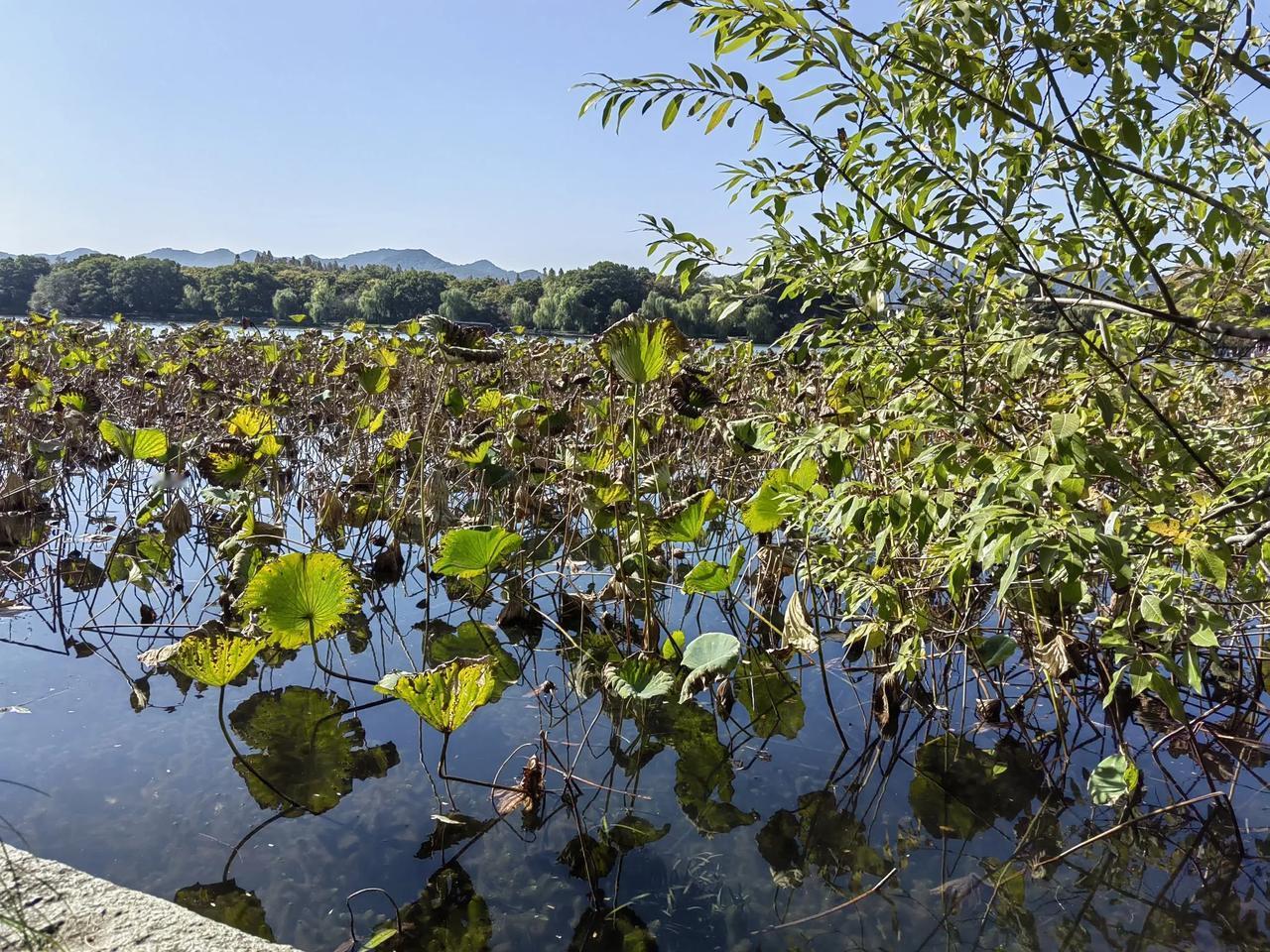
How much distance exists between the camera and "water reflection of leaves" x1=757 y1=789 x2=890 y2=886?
180cm

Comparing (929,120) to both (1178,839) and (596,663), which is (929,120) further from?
(596,663)

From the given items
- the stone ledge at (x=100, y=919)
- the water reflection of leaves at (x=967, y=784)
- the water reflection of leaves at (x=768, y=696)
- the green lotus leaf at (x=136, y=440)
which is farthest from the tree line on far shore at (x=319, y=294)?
the stone ledge at (x=100, y=919)

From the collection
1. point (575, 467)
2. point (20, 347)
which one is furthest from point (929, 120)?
point (20, 347)

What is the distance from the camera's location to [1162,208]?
163 centimetres

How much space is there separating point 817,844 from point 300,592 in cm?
132

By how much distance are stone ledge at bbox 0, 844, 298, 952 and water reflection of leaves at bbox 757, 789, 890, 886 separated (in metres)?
0.99

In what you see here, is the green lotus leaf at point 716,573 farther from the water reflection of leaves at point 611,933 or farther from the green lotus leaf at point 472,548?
the water reflection of leaves at point 611,933

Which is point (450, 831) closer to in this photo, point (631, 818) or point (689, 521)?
point (631, 818)

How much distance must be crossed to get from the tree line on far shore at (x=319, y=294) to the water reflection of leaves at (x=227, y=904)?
8.43 metres

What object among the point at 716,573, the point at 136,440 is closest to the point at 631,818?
the point at 716,573

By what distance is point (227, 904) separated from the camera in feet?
5.32

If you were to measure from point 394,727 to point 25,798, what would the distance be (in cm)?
84

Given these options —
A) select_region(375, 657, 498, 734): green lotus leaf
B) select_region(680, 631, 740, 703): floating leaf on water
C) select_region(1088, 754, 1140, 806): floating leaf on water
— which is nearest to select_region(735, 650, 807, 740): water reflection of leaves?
select_region(680, 631, 740, 703): floating leaf on water

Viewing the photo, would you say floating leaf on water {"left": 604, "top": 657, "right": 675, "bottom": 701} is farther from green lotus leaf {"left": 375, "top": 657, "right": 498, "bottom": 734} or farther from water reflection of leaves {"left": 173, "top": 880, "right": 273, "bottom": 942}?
water reflection of leaves {"left": 173, "top": 880, "right": 273, "bottom": 942}
